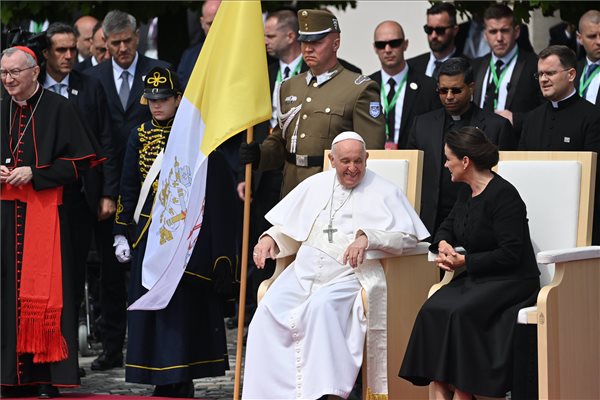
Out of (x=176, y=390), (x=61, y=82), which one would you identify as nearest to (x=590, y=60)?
(x=176, y=390)

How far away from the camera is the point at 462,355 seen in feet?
28.6

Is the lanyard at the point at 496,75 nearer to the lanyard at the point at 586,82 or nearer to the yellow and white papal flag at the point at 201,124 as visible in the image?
the lanyard at the point at 586,82

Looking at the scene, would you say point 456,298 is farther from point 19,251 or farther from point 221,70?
point 19,251

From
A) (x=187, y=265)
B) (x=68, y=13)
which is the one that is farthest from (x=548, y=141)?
(x=68, y=13)

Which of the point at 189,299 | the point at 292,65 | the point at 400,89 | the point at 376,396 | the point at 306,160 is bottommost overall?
the point at 376,396

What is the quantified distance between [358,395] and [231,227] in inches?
54.0

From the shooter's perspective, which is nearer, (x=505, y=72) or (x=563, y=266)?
(x=563, y=266)

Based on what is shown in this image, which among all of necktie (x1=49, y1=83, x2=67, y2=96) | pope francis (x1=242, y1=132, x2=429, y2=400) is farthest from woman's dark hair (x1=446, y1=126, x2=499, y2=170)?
necktie (x1=49, y1=83, x2=67, y2=96)

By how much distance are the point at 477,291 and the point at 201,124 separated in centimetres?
214

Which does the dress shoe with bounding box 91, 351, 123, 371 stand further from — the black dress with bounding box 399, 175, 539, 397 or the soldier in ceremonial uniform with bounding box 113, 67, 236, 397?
the black dress with bounding box 399, 175, 539, 397

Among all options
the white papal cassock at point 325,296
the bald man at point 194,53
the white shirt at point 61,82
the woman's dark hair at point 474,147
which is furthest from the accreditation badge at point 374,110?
the bald man at point 194,53

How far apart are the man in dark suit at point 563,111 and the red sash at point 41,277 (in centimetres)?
316

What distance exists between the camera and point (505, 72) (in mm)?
11438

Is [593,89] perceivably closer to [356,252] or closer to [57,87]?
[356,252]
